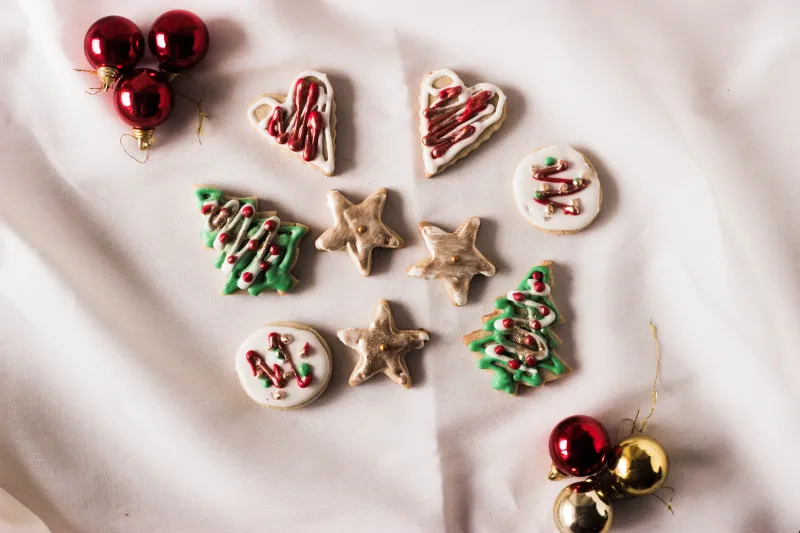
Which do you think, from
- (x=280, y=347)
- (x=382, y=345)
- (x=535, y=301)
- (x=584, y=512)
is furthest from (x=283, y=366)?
(x=584, y=512)

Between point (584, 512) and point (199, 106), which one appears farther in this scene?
point (199, 106)

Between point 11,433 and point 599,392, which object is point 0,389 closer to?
point 11,433

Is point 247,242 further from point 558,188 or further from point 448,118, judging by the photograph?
point 558,188

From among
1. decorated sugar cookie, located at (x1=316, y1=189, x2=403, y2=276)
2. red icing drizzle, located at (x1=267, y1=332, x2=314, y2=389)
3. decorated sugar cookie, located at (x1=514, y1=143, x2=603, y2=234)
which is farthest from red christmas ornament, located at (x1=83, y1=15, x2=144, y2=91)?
decorated sugar cookie, located at (x1=514, y1=143, x2=603, y2=234)

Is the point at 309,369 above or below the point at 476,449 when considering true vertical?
above

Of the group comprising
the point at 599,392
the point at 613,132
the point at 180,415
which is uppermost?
the point at 613,132

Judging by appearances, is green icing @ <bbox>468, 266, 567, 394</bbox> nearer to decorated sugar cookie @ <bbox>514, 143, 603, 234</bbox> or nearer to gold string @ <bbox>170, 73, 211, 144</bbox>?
decorated sugar cookie @ <bbox>514, 143, 603, 234</bbox>

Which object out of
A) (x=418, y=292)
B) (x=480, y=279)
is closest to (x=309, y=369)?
(x=418, y=292)
